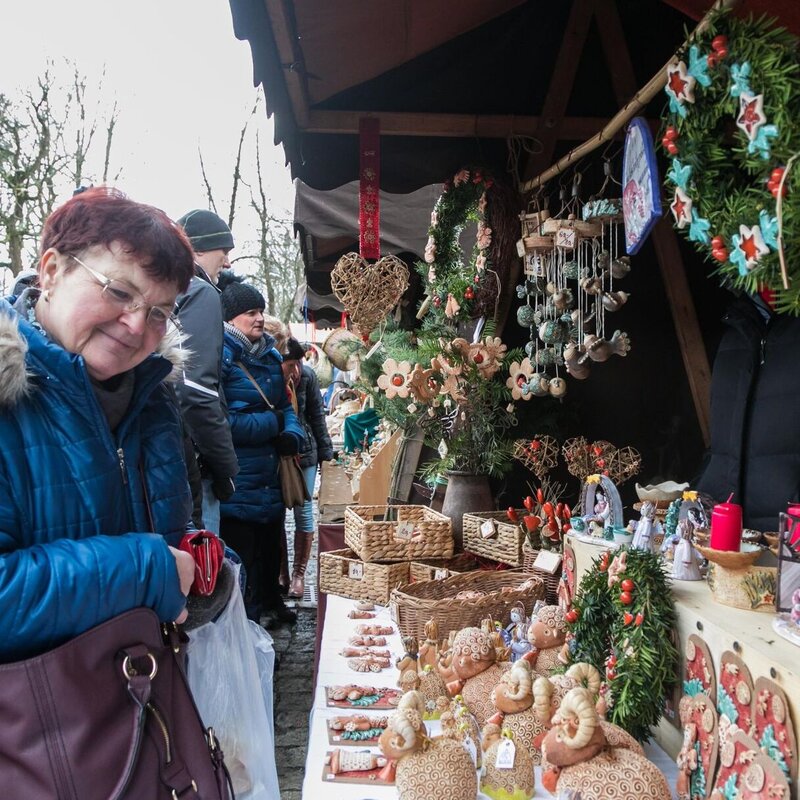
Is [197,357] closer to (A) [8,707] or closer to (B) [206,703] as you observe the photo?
(B) [206,703]

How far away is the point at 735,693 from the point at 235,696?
99 cm

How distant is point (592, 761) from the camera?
1527 mm

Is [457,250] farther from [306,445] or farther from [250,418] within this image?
[306,445]

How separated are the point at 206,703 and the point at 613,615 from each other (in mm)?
1006

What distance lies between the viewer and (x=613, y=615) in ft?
6.49

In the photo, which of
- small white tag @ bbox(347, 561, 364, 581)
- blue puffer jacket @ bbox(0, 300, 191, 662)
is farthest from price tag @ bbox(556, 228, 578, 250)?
blue puffer jacket @ bbox(0, 300, 191, 662)

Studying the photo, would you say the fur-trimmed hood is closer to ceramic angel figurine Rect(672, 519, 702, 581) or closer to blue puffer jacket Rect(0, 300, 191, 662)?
blue puffer jacket Rect(0, 300, 191, 662)

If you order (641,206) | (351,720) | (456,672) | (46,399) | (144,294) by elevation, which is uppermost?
(641,206)

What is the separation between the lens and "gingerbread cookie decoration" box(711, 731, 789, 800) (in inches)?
50.8

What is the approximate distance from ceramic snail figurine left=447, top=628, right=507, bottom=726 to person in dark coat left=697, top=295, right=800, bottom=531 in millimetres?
826

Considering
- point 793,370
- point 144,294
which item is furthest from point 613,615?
point 144,294

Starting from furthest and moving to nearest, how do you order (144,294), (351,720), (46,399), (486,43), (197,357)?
(486,43) → (197,357) → (351,720) → (144,294) → (46,399)

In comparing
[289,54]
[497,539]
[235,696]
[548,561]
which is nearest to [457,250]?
[289,54]

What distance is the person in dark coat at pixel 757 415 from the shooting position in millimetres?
2320
